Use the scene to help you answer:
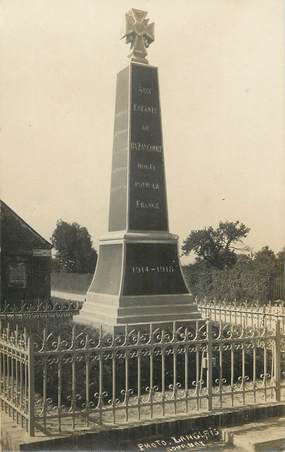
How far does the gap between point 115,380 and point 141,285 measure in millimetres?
2968

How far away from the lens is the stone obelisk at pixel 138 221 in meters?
8.59

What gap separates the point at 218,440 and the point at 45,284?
47.8 feet

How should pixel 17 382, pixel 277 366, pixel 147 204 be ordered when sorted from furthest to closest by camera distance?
pixel 147 204 → pixel 277 366 → pixel 17 382

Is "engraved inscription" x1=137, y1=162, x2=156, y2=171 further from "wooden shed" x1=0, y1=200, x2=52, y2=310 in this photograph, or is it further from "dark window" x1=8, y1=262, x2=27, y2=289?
"dark window" x1=8, y1=262, x2=27, y2=289

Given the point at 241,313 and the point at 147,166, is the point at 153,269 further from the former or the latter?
the point at 241,313

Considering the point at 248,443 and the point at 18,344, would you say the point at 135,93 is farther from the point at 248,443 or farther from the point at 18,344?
the point at 248,443

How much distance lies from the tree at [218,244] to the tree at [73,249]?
69.9ft

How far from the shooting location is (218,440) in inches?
213

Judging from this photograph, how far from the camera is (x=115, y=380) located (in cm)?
575

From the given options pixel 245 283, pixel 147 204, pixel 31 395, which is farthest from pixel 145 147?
pixel 245 283

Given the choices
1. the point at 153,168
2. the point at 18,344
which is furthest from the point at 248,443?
the point at 153,168

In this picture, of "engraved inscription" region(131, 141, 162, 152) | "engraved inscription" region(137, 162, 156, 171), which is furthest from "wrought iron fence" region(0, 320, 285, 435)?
"engraved inscription" region(131, 141, 162, 152)

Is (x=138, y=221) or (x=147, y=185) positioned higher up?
(x=147, y=185)

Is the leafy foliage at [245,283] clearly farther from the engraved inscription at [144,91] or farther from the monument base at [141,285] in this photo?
the engraved inscription at [144,91]
